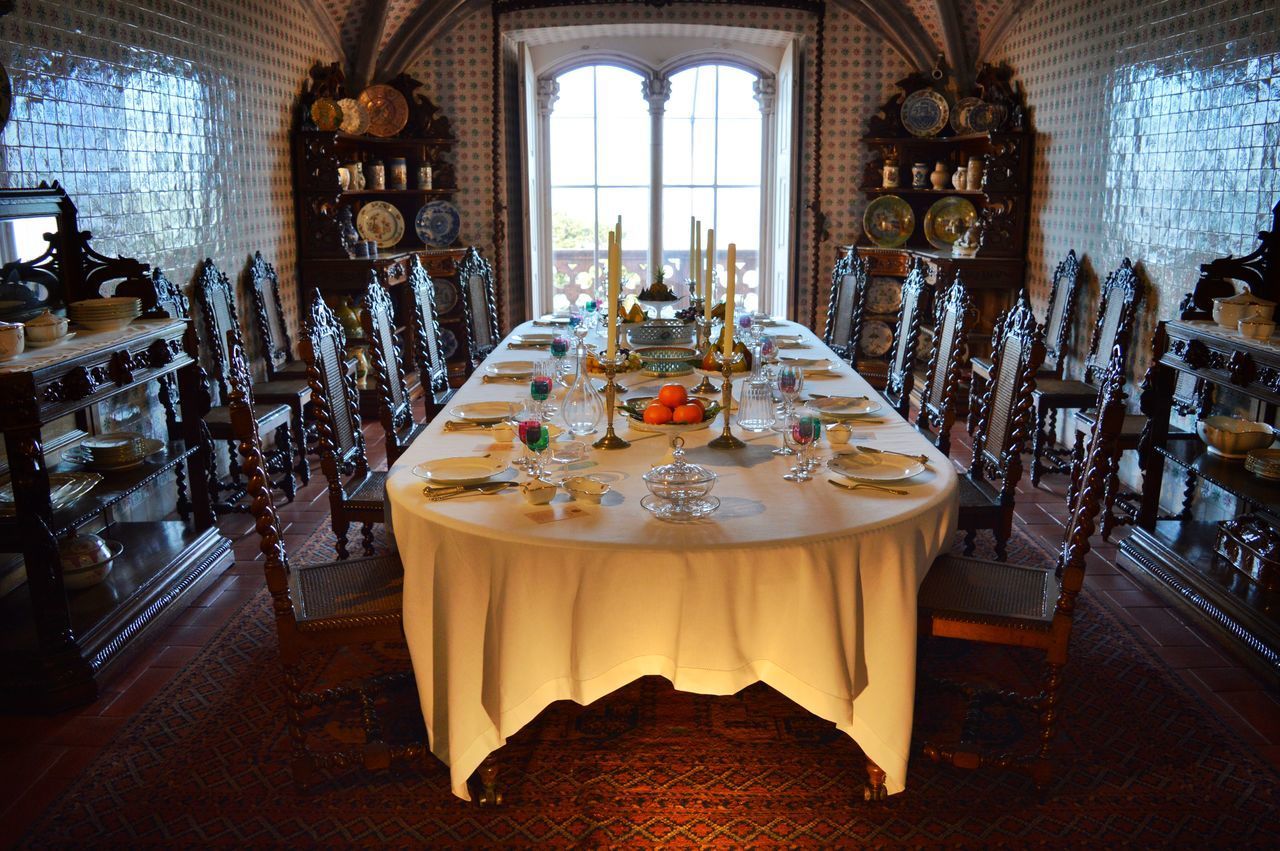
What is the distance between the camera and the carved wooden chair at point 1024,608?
254 centimetres

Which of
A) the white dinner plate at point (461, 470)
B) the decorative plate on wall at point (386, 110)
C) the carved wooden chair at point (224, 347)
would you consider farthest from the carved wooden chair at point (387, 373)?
the decorative plate on wall at point (386, 110)

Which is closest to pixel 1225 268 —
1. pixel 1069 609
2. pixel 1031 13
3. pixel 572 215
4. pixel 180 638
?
pixel 1069 609

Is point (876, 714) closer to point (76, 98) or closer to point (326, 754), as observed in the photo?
point (326, 754)

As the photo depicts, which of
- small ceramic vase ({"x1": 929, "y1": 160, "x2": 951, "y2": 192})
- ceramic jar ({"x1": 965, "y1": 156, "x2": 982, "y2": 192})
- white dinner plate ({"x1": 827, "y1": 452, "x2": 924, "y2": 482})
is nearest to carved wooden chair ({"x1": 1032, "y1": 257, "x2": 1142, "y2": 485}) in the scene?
ceramic jar ({"x1": 965, "y1": 156, "x2": 982, "y2": 192})

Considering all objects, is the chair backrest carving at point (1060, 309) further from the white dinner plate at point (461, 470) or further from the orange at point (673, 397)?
the white dinner plate at point (461, 470)

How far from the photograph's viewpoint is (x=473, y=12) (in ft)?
25.5

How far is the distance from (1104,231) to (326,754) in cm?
498

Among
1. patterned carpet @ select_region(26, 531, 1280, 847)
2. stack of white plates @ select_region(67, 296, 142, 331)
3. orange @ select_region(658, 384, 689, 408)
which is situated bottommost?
patterned carpet @ select_region(26, 531, 1280, 847)

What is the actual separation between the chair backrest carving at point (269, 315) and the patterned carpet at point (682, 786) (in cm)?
297

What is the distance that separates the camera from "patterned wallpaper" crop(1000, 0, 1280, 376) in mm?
4309

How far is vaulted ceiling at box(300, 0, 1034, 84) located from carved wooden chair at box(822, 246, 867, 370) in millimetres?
2369

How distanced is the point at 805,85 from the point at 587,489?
6.15 meters

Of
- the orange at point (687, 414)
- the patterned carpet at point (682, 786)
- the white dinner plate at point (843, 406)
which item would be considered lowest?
the patterned carpet at point (682, 786)

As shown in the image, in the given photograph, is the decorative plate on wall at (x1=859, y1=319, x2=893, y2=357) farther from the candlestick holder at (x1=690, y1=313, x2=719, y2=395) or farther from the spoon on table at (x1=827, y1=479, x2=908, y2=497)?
the spoon on table at (x1=827, y1=479, x2=908, y2=497)
